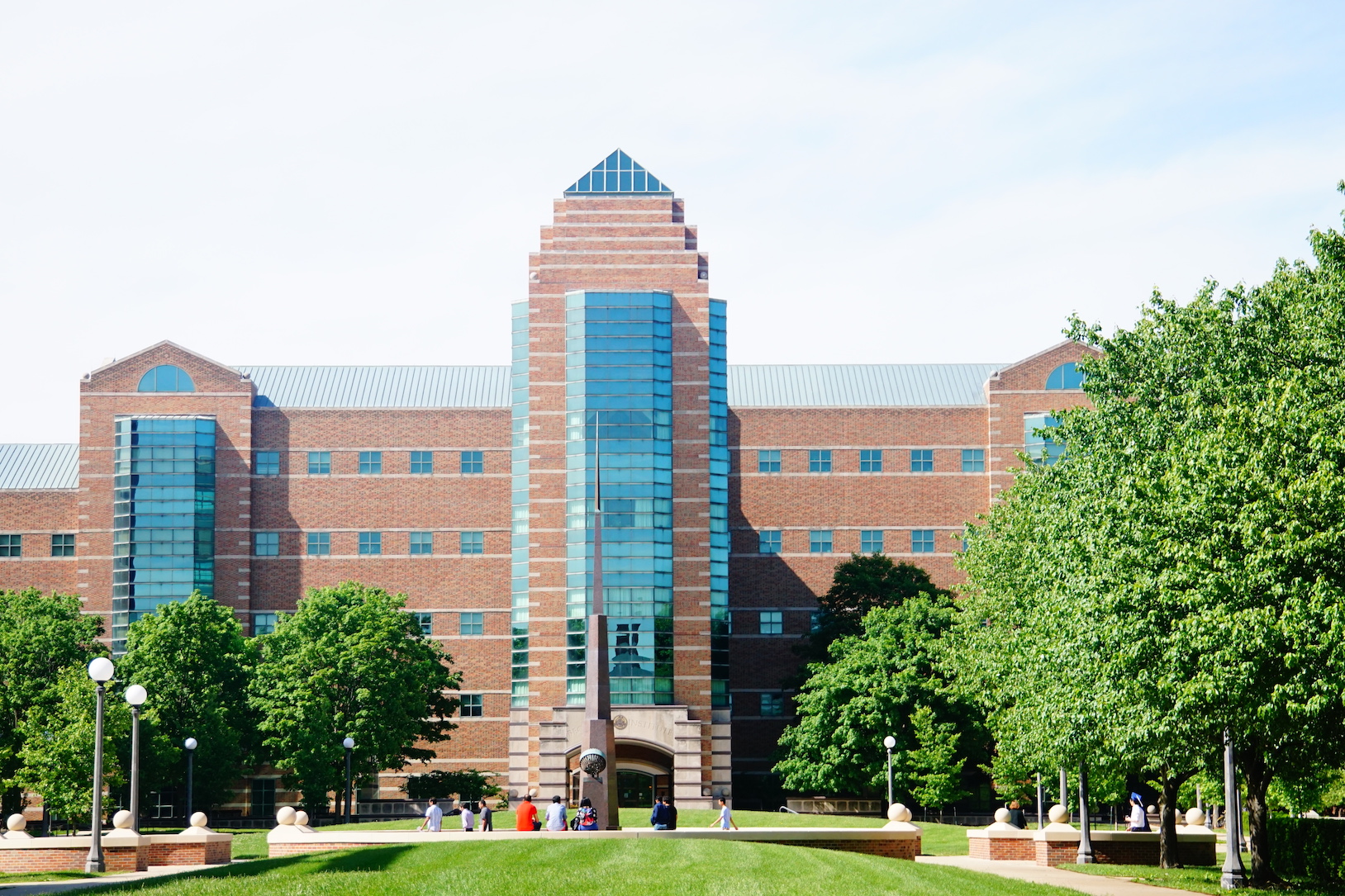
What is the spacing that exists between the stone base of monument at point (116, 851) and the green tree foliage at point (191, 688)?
25236 millimetres

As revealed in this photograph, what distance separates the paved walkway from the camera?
2973 centimetres

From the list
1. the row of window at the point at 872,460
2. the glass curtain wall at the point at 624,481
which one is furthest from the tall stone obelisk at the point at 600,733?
the row of window at the point at 872,460

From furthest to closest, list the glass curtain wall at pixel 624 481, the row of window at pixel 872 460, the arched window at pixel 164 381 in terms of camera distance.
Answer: the row of window at pixel 872 460
the arched window at pixel 164 381
the glass curtain wall at pixel 624 481

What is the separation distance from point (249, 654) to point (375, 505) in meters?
12.7

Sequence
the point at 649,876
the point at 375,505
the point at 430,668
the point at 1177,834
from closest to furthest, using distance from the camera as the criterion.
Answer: the point at 649,876
the point at 1177,834
the point at 430,668
the point at 375,505

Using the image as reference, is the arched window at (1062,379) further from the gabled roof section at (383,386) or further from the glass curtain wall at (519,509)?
the gabled roof section at (383,386)

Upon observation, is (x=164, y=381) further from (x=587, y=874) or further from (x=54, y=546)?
(x=587, y=874)

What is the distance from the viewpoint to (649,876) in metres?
24.6

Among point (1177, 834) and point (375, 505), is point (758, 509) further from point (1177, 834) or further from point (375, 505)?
point (1177, 834)

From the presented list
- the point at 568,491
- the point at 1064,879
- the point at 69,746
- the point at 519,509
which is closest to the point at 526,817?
the point at 1064,879

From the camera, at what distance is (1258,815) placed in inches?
1280

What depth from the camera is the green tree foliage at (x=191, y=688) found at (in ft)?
213

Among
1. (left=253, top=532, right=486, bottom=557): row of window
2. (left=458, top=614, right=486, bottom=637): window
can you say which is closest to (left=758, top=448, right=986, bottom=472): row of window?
(left=253, top=532, right=486, bottom=557): row of window

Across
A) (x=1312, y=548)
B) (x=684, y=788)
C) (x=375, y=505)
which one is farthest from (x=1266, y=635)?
(x=375, y=505)
